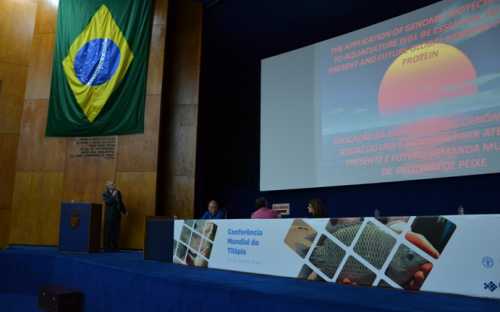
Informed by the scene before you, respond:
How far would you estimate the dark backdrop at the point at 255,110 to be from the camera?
6.14m

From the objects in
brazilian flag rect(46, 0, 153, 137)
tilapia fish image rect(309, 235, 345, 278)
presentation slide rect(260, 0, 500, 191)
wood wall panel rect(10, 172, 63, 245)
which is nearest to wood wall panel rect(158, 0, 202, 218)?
brazilian flag rect(46, 0, 153, 137)

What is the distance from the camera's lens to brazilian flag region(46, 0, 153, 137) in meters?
7.88

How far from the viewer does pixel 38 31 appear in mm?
8648

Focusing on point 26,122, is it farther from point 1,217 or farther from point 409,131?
point 409,131

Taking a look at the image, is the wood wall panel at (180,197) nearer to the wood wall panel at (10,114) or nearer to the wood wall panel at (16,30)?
the wood wall panel at (10,114)

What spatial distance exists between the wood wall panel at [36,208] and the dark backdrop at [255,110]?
2730 millimetres

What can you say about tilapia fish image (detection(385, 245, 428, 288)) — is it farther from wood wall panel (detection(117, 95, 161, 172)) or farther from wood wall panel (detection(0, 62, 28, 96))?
wood wall panel (detection(0, 62, 28, 96))

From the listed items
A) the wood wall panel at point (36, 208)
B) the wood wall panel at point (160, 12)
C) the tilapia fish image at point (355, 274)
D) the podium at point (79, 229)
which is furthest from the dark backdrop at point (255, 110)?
the tilapia fish image at point (355, 274)

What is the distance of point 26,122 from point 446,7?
7.81m

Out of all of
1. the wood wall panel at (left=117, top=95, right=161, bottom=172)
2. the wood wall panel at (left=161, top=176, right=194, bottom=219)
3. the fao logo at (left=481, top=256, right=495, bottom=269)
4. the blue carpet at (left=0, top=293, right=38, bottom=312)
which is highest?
the wood wall panel at (left=117, top=95, right=161, bottom=172)

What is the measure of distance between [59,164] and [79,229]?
2118 mm

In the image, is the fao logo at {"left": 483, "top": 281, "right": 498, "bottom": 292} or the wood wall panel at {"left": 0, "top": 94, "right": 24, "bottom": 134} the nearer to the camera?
the fao logo at {"left": 483, "top": 281, "right": 498, "bottom": 292}

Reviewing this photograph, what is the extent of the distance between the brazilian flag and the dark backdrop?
141cm

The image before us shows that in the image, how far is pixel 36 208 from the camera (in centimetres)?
796
